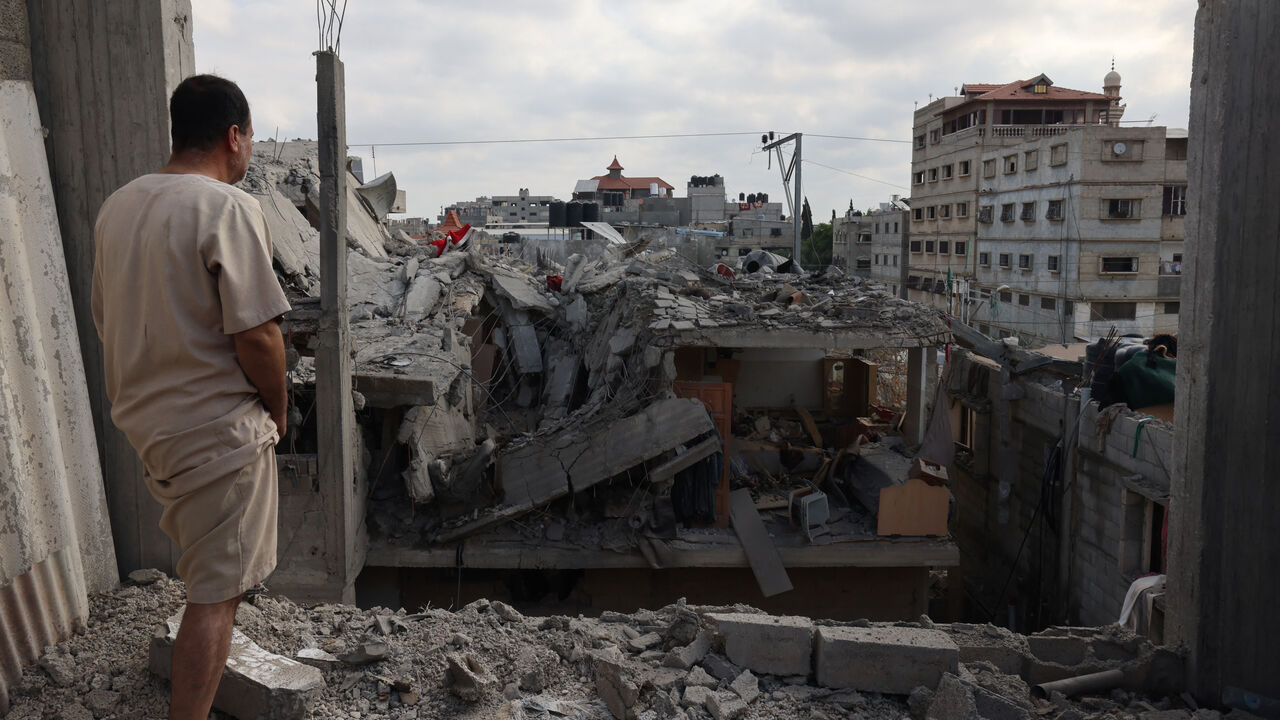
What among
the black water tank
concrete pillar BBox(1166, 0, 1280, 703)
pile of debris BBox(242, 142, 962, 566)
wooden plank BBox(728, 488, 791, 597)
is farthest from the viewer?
the black water tank

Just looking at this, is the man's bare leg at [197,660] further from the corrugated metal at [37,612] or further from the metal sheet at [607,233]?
the metal sheet at [607,233]

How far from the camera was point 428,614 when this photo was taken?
3586mm

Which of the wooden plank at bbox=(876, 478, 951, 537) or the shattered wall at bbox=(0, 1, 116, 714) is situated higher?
the shattered wall at bbox=(0, 1, 116, 714)

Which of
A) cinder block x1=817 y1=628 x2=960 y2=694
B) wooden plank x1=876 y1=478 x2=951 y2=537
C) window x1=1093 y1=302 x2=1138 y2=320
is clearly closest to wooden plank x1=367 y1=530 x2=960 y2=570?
wooden plank x1=876 y1=478 x2=951 y2=537

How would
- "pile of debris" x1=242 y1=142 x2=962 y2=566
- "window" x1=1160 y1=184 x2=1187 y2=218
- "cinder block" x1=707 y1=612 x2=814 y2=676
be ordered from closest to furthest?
"cinder block" x1=707 y1=612 x2=814 y2=676 < "pile of debris" x1=242 y1=142 x2=962 y2=566 < "window" x1=1160 y1=184 x2=1187 y2=218

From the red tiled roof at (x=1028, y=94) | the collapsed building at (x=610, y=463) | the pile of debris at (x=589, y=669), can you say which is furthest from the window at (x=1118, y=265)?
the pile of debris at (x=589, y=669)

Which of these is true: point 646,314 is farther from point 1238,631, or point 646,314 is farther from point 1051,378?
point 1238,631

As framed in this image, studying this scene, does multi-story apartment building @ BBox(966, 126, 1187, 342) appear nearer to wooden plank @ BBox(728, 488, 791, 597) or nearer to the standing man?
wooden plank @ BBox(728, 488, 791, 597)

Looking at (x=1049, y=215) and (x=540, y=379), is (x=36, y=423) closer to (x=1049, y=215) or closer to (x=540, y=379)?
(x=540, y=379)

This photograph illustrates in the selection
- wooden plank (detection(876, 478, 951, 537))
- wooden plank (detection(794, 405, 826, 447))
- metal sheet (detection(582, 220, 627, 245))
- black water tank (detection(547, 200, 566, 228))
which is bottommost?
wooden plank (detection(876, 478, 951, 537))

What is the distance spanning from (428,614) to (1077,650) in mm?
2678

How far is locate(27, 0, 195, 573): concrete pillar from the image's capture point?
310 centimetres

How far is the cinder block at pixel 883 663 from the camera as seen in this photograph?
3.11 m

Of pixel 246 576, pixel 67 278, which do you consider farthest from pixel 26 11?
pixel 246 576
